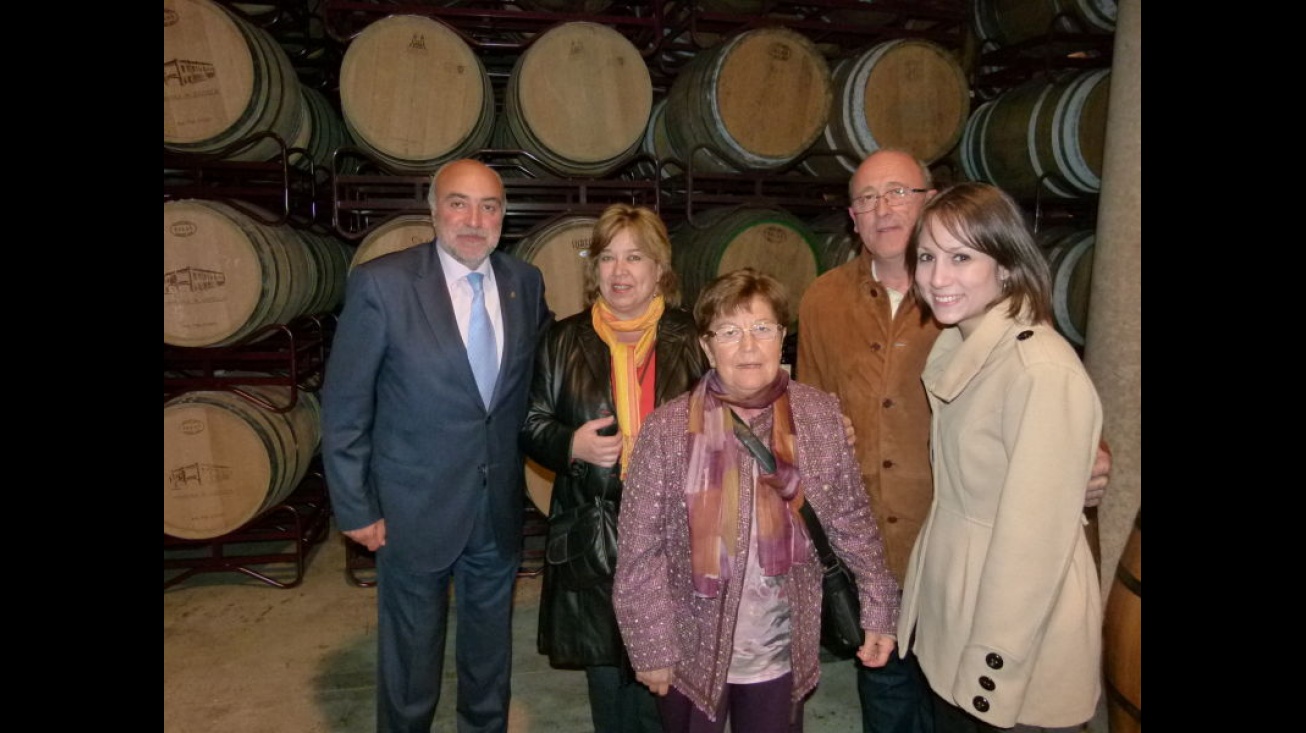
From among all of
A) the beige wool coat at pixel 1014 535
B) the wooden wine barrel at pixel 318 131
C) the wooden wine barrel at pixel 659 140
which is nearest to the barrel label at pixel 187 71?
the wooden wine barrel at pixel 318 131

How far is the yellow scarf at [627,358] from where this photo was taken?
78.4 inches

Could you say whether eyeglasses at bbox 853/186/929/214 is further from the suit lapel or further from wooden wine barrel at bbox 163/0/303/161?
wooden wine barrel at bbox 163/0/303/161

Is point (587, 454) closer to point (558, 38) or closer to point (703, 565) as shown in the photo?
point (703, 565)

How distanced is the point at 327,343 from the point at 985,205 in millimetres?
4447

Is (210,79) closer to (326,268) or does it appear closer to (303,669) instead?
(326,268)

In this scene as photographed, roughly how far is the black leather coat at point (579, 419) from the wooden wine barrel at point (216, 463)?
222 cm

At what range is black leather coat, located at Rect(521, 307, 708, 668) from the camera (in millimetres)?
1967

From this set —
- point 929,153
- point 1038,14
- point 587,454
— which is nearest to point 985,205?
point 587,454

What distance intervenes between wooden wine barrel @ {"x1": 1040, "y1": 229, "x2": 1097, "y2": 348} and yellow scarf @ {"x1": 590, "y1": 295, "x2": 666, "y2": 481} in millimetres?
3118

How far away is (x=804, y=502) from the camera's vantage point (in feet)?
5.56

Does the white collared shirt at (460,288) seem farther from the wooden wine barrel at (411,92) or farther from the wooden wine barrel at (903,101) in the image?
the wooden wine barrel at (903,101)

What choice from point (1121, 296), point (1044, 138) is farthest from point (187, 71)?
point (1044, 138)

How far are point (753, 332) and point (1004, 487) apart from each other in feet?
1.97

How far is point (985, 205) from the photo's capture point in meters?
1.42
